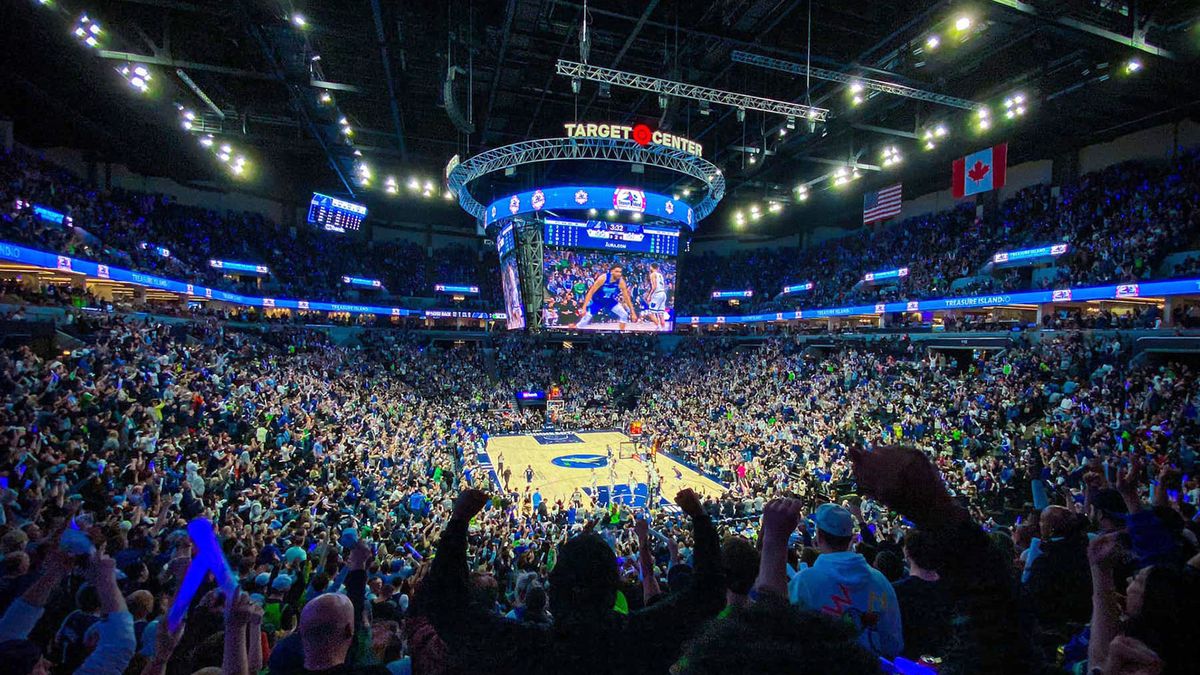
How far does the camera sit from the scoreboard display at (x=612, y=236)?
2680cm

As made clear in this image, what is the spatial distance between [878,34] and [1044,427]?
1292cm

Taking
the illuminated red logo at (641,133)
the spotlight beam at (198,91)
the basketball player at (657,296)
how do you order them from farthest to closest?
the basketball player at (657,296)
the spotlight beam at (198,91)
the illuminated red logo at (641,133)

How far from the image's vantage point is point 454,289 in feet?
146

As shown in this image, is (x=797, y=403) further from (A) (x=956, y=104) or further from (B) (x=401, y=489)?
(B) (x=401, y=489)

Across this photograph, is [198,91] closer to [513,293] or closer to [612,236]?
[513,293]

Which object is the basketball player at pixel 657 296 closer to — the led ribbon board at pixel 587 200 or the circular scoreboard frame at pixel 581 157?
the led ribbon board at pixel 587 200

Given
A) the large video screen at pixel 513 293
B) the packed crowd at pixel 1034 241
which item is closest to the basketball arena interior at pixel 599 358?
the packed crowd at pixel 1034 241

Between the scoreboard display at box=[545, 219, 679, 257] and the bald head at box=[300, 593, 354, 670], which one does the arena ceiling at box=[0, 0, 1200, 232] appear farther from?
the bald head at box=[300, 593, 354, 670]

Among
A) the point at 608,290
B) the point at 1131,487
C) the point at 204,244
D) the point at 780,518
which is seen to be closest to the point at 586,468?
the point at 608,290

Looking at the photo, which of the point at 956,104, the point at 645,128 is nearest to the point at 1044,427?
the point at 956,104

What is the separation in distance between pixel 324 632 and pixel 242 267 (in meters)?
37.7

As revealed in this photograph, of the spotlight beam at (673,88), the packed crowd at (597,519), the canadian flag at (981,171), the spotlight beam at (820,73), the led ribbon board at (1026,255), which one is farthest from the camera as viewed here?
the led ribbon board at (1026,255)

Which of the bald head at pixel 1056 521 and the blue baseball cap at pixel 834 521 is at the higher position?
the blue baseball cap at pixel 834 521

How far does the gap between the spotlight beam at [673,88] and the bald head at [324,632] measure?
13.4 m
